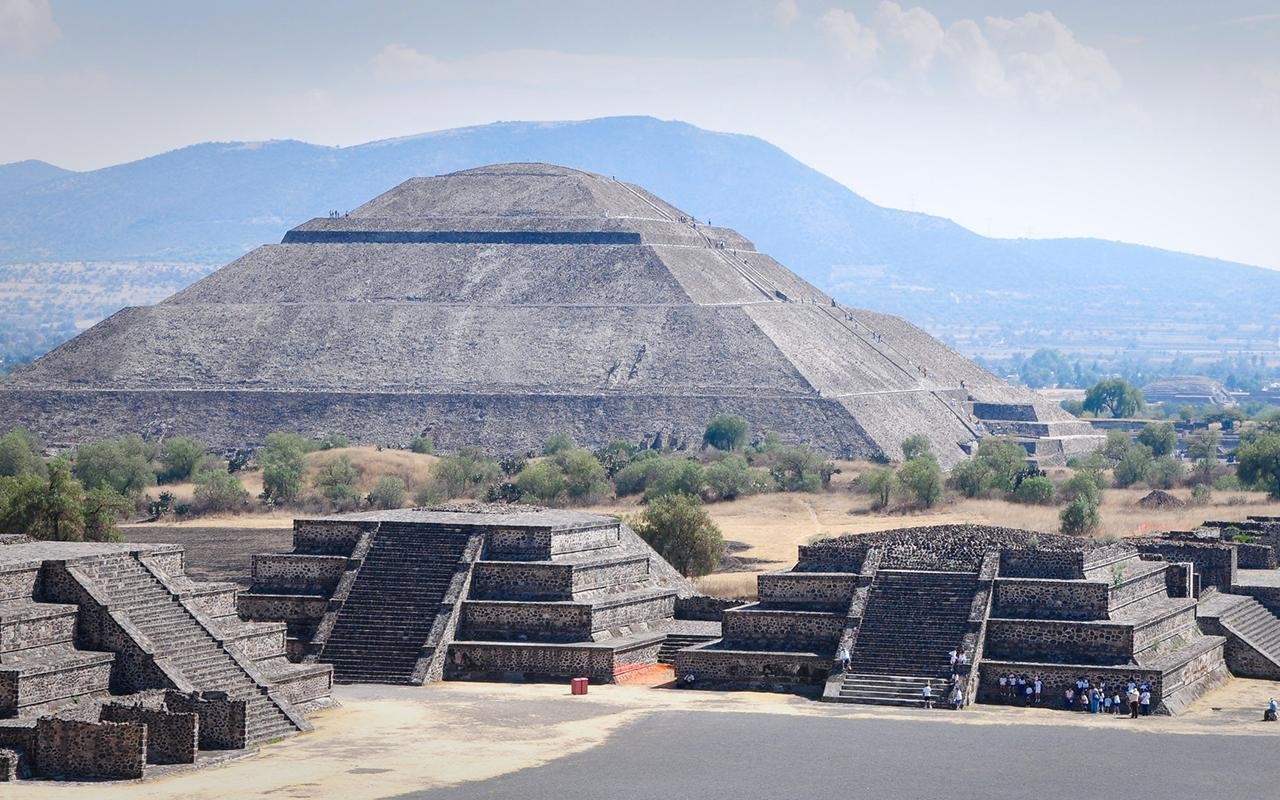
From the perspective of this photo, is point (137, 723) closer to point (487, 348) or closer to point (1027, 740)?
point (1027, 740)

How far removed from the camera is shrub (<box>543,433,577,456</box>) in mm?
115188

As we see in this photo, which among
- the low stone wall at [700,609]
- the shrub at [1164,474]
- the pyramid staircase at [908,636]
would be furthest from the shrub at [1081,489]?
the pyramid staircase at [908,636]

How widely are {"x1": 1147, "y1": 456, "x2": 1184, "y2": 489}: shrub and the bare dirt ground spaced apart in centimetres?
5908

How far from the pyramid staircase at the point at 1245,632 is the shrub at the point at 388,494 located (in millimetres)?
42925

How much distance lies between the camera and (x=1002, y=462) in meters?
104

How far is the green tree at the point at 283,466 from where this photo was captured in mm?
94500

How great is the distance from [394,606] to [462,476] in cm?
5145

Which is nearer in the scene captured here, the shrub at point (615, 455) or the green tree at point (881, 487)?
the green tree at point (881, 487)

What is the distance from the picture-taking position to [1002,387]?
15612 centimetres

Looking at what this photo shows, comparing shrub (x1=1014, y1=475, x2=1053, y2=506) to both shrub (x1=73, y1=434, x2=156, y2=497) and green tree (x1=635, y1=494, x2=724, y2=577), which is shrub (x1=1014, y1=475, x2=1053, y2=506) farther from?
Result: shrub (x1=73, y1=434, x2=156, y2=497)

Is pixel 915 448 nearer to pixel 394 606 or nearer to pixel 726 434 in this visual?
pixel 726 434

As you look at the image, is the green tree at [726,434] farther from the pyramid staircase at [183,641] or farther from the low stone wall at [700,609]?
the pyramid staircase at [183,641]

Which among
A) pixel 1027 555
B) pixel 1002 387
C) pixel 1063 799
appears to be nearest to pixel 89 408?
pixel 1002 387

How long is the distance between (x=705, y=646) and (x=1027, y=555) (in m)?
6.83
